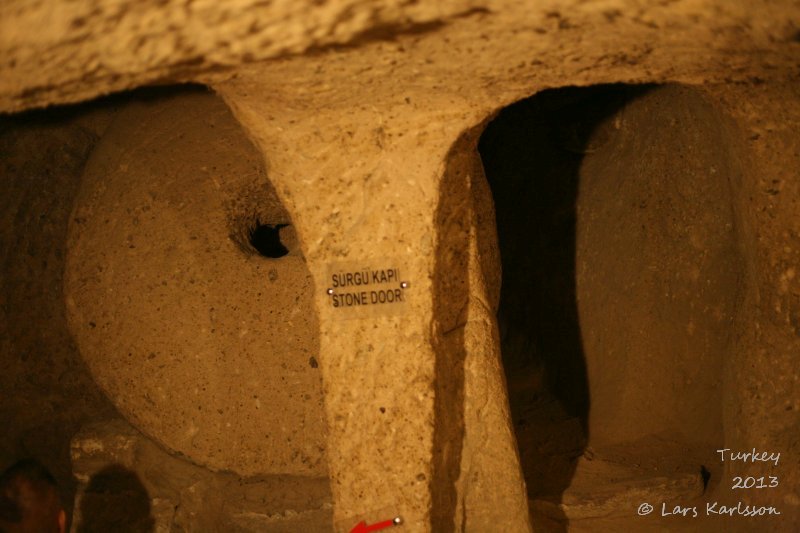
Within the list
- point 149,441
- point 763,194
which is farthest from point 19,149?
point 763,194

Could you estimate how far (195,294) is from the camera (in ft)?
8.36

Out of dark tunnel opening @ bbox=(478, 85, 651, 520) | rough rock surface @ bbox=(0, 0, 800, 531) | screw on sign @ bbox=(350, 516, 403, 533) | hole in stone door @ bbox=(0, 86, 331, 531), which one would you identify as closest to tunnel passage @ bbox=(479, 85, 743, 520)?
dark tunnel opening @ bbox=(478, 85, 651, 520)

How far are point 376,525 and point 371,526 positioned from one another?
0.01m

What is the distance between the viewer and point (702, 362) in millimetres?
2719

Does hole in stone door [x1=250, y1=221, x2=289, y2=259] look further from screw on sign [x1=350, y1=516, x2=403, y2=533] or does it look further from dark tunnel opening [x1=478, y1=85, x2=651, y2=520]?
screw on sign [x1=350, y1=516, x2=403, y2=533]

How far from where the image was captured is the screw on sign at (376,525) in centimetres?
165

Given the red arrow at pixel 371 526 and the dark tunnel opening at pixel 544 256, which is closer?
the red arrow at pixel 371 526

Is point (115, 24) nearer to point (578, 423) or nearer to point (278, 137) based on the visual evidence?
point (278, 137)

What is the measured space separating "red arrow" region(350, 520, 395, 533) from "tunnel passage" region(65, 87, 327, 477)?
858 millimetres

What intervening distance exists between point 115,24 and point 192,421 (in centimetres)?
164

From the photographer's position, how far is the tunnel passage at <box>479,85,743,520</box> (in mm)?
2639

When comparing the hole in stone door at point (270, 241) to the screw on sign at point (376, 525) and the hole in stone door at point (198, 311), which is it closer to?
the hole in stone door at point (198, 311)

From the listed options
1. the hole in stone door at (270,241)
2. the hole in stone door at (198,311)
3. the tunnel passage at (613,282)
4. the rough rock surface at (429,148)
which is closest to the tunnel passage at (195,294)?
the hole in stone door at (198,311)

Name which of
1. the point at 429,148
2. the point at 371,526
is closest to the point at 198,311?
the point at 371,526
